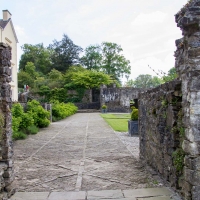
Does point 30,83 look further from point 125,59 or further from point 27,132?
point 27,132

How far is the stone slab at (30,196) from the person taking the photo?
480cm

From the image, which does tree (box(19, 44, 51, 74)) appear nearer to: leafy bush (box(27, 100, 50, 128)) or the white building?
the white building

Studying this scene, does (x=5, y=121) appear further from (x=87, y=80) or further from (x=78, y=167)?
(x=87, y=80)

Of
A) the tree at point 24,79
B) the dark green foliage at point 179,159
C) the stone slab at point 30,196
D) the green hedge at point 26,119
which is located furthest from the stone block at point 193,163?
the tree at point 24,79

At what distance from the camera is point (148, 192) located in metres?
5.03

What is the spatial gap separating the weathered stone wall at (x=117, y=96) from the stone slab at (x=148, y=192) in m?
34.6

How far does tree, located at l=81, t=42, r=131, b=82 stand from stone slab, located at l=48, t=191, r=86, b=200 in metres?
54.5

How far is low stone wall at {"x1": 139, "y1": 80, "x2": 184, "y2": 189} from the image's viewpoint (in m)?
4.71

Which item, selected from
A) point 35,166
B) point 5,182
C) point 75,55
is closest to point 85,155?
point 35,166

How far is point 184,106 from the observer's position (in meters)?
4.11

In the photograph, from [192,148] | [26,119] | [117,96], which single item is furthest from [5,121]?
[117,96]

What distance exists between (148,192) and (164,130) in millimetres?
1226

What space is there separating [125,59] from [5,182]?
5664 centimetres

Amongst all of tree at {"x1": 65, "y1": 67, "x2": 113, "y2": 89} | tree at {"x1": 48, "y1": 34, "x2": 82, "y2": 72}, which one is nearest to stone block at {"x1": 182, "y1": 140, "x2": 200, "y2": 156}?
tree at {"x1": 65, "y1": 67, "x2": 113, "y2": 89}
